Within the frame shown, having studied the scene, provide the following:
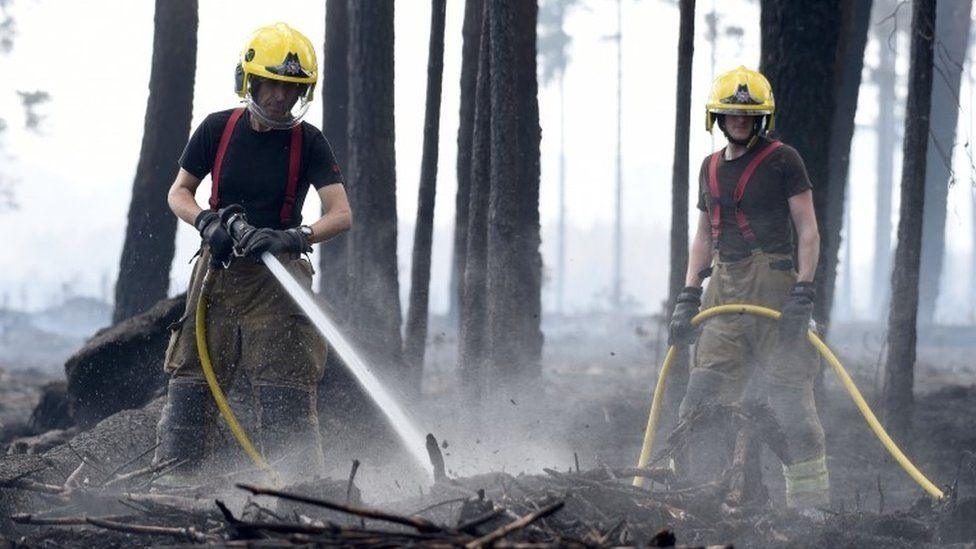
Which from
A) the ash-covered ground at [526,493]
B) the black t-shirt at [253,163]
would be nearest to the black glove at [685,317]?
the ash-covered ground at [526,493]

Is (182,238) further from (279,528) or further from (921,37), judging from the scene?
→ (279,528)

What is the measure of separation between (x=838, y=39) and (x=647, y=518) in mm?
5330

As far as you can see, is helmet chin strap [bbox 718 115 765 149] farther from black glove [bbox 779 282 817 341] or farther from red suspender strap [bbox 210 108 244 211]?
red suspender strap [bbox 210 108 244 211]

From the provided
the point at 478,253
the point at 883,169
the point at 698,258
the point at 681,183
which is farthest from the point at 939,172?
the point at 698,258

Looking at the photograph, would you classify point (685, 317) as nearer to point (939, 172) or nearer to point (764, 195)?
point (764, 195)

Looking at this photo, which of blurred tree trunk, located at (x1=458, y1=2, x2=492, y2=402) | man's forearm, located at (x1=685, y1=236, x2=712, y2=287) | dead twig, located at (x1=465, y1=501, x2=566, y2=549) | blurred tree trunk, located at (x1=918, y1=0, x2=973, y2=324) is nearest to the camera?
dead twig, located at (x1=465, y1=501, x2=566, y2=549)

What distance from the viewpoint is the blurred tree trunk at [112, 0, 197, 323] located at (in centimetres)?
1232

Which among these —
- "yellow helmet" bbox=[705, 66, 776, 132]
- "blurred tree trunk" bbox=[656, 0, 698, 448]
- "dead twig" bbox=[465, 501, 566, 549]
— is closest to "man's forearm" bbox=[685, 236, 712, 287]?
"yellow helmet" bbox=[705, 66, 776, 132]

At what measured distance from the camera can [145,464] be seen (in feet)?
24.3

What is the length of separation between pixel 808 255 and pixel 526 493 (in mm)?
2289

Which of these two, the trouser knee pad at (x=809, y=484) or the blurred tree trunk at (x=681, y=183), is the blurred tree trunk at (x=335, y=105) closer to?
the blurred tree trunk at (x=681, y=183)

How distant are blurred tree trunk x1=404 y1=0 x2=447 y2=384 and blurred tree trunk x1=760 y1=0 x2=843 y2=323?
10.4 feet

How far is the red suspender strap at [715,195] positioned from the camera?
294 inches

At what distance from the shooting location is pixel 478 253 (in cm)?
1076
